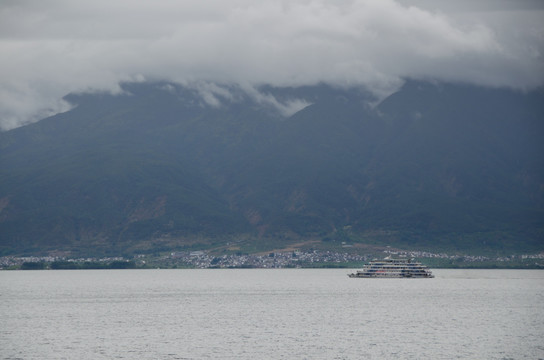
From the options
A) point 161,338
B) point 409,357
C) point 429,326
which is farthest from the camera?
point 429,326

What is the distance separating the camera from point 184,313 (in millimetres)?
181625

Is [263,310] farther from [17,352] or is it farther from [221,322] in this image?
[17,352]

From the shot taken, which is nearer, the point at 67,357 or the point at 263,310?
the point at 67,357

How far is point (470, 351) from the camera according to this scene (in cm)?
12056

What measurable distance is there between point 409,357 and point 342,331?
29.7 meters

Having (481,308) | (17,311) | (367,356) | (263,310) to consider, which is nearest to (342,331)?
(367,356)

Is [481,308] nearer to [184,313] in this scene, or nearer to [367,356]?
[184,313]

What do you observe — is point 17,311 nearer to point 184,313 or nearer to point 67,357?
point 184,313

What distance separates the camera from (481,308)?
190 metres

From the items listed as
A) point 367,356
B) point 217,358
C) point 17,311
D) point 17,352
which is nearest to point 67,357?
point 17,352

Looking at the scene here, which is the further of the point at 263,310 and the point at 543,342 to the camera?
the point at 263,310

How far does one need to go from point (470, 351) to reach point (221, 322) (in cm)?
5506

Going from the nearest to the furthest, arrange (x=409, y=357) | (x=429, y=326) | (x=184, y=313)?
(x=409, y=357)
(x=429, y=326)
(x=184, y=313)

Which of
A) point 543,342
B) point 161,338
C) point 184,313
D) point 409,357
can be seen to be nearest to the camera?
point 409,357
